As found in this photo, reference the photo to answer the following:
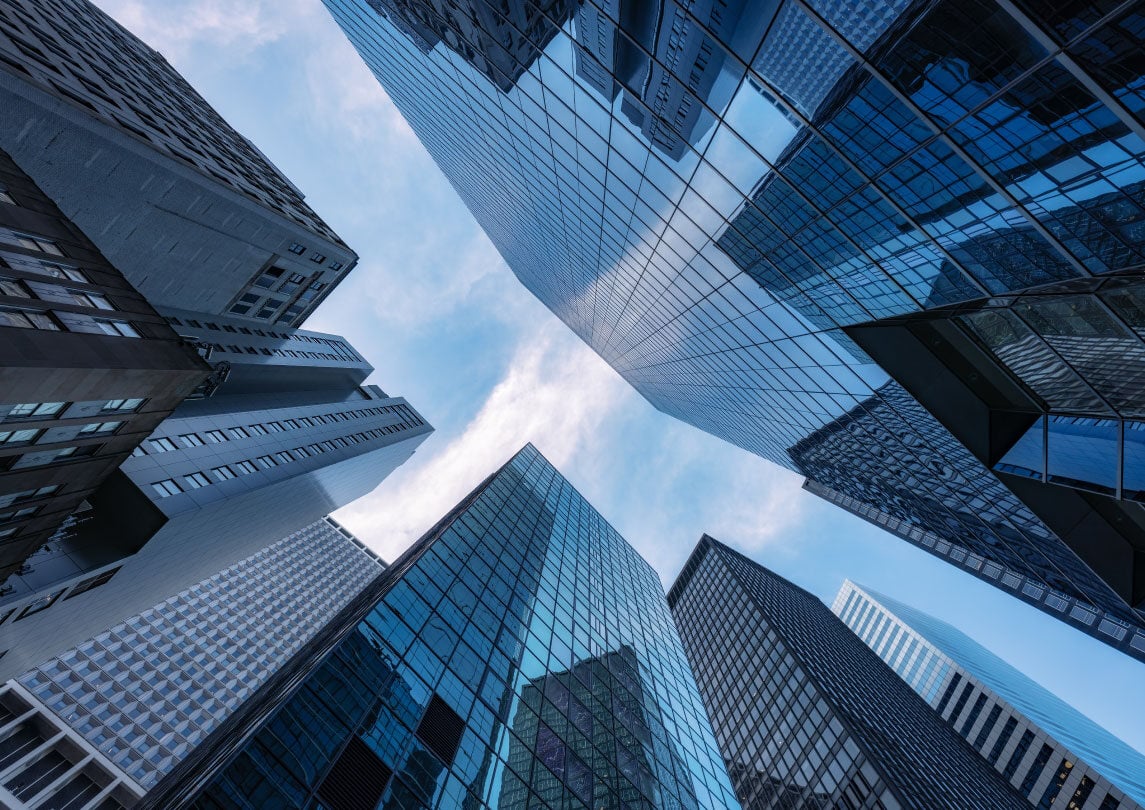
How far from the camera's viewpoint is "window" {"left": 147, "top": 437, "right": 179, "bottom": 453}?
3656 cm

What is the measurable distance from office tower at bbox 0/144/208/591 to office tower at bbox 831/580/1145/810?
343ft

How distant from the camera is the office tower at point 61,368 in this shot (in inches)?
658

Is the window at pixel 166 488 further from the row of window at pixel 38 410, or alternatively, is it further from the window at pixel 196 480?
the row of window at pixel 38 410

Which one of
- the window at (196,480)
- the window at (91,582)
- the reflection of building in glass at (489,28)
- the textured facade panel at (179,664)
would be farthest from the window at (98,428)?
the textured facade panel at (179,664)

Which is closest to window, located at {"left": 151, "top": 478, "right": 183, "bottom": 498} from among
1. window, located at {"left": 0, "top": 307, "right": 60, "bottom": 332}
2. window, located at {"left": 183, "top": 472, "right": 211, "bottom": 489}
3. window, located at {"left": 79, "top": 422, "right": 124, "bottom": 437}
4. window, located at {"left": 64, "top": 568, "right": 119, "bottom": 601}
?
window, located at {"left": 183, "top": 472, "right": 211, "bottom": 489}

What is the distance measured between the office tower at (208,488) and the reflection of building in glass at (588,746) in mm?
23070

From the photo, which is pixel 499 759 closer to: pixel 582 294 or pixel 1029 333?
pixel 1029 333

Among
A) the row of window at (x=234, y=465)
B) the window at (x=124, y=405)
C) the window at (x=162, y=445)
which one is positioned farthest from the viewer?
the window at (x=162, y=445)

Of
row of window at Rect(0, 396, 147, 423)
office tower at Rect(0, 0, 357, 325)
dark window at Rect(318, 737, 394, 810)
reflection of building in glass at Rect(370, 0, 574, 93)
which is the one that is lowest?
dark window at Rect(318, 737, 394, 810)

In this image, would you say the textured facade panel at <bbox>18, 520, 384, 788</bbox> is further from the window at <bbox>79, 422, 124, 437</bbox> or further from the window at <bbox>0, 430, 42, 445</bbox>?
the window at <bbox>0, 430, 42, 445</bbox>

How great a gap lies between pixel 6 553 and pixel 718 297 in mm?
30774

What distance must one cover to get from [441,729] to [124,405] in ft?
58.0

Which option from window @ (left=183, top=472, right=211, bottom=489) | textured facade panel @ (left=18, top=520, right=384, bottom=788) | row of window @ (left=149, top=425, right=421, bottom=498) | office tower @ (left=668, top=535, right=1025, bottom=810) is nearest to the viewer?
row of window @ (left=149, top=425, right=421, bottom=498)

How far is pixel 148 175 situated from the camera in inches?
1359
